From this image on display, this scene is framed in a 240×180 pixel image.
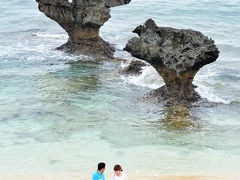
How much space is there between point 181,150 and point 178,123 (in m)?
2.09

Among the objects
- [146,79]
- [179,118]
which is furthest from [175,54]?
[146,79]

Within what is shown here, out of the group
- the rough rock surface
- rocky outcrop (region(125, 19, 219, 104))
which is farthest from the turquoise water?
rocky outcrop (region(125, 19, 219, 104))

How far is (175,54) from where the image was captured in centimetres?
1675

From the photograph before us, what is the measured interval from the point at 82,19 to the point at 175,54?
291 inches

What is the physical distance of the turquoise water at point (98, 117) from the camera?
12.9m

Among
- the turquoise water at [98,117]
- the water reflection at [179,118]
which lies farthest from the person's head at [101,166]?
the water reflection at [179,118]

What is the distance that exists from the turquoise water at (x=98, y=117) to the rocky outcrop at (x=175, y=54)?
861 millimetres

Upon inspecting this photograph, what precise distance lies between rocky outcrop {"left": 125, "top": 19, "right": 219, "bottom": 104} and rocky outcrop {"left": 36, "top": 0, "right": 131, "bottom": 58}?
4.88m

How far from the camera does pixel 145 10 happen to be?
3900cm

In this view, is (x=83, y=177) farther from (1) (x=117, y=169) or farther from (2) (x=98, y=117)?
(2) (x=98, y=117)

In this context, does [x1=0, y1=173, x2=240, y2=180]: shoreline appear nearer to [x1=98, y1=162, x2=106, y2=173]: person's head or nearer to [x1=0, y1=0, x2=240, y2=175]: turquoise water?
[x1=0, y1=0, x2=240, y2=175]: turquoise water

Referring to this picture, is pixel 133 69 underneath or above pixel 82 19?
underneath

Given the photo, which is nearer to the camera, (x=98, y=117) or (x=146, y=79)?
(x=98, y=117)

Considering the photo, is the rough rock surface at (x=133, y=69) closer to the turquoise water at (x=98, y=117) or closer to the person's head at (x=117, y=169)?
the turquoise water at (x=98, y=117)
